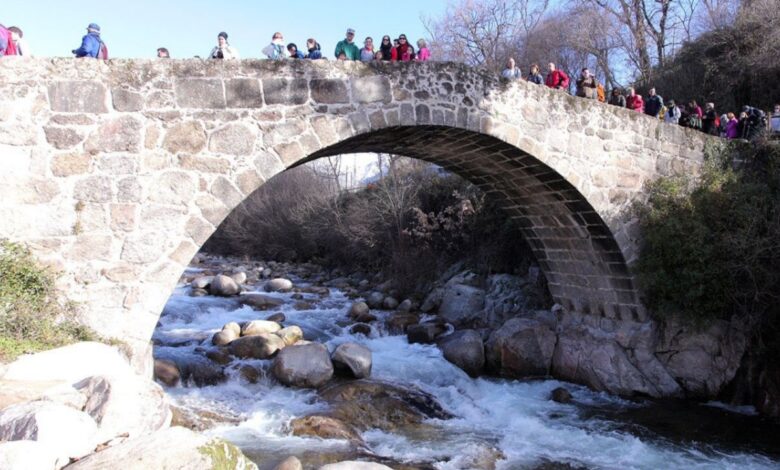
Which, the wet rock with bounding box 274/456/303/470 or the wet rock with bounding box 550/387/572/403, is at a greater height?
the wet rock with bounding box 274/456/303/470

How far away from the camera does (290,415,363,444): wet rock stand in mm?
6539

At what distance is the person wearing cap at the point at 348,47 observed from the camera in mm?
7859

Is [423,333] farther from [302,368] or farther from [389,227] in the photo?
[389,227]

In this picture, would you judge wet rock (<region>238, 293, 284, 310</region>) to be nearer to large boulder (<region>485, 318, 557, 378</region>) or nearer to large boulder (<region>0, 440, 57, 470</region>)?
large boulder (<region>485, 318, 557, 378</region>)

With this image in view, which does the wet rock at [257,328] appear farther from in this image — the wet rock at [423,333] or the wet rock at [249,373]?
the wet rock at [423,333]

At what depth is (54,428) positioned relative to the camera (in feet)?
11.9

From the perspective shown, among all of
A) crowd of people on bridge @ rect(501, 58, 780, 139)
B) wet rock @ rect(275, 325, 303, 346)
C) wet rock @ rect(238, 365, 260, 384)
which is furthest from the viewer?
wet rock @ rect(275, 325, 303, 346)

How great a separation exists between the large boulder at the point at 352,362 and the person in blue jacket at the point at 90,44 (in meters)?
4.83

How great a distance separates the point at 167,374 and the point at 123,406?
391 centimetres

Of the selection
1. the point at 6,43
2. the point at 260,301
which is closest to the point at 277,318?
the point at 260,301

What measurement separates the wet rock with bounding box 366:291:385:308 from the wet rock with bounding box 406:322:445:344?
2.87m

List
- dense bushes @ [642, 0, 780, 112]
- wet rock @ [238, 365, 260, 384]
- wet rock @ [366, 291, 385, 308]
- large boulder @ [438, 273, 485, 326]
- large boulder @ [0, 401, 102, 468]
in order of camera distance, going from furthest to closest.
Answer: wet rock @ [366, 291, 385, 308] < dense bushes @ [642, 0, 780, 112] < large boulder @ [438, 273, 485, 326] < wet rock @ [238, 365, 260, 384] < large boulder @ [0, 401, 102, 468]

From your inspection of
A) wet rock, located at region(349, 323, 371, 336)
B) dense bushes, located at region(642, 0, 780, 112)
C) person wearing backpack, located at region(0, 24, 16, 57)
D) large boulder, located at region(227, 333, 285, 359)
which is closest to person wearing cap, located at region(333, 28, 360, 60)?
person wearing backpack, located at region(0, 24, 16, 57)

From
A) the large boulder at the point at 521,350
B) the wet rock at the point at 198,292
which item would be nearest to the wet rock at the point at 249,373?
the large boulder at the point at 521,350
